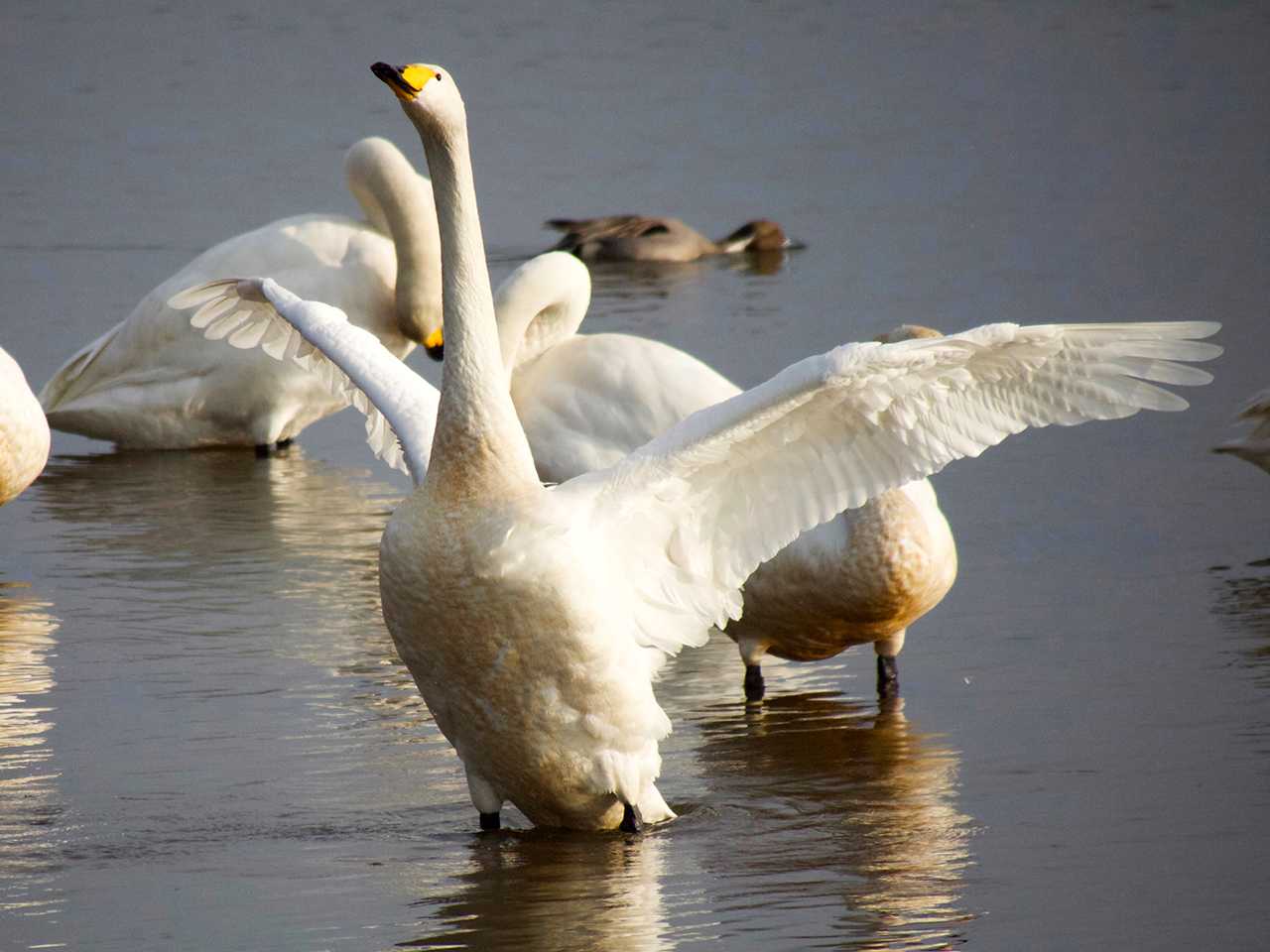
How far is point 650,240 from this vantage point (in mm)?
16141

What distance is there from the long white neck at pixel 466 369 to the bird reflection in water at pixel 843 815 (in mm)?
1141

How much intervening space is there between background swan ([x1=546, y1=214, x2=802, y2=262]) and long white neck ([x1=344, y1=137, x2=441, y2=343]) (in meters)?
3.55

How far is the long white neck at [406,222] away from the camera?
12195mm

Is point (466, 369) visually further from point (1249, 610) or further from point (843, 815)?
point (1249, 610)

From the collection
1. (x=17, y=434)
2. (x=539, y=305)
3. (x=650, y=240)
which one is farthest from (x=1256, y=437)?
(x=650, y=240)

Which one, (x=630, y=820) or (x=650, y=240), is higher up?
(x=650, y=240)

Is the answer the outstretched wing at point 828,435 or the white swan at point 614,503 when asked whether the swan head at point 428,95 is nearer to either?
the white swan at point 614,503

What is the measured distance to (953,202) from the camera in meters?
18.0

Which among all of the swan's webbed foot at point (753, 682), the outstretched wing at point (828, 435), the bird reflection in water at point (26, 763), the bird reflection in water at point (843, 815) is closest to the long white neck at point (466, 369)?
the outstretched wing at point (828, 435)

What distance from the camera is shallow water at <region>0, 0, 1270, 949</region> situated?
572 centimetres

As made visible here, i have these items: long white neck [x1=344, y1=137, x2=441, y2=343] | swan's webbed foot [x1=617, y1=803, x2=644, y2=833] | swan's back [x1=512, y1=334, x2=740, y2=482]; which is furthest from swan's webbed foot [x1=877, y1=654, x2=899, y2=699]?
long white neck [x1=344, y1=137, x2=441, y2=343]

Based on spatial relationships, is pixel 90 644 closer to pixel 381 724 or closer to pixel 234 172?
pixel 381 724

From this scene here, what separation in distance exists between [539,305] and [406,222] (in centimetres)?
244

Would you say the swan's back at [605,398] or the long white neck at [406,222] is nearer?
the swan's back at [605,398]
